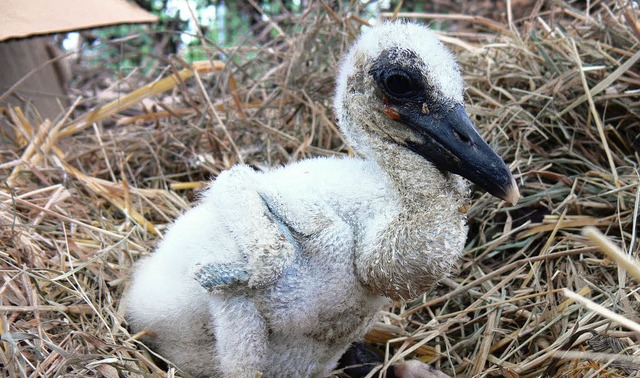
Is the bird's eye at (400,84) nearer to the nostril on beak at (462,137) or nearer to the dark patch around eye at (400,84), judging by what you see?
the dark patch around eye at (400,84)

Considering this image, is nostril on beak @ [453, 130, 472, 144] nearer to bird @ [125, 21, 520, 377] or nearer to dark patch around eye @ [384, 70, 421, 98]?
bird @ [125, 21, 520, 377]

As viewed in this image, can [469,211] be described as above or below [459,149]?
below

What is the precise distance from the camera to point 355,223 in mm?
1549

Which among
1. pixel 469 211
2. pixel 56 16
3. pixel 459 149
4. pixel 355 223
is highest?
pixel 56 16

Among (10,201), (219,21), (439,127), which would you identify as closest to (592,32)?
(439,127)

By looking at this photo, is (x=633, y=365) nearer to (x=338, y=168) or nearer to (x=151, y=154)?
(x=338, y=168)

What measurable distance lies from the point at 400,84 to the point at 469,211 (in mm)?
890

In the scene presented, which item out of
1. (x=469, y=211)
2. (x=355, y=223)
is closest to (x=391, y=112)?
(x=355, y=223)

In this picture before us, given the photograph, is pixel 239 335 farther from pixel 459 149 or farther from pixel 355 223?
pixel 459 149

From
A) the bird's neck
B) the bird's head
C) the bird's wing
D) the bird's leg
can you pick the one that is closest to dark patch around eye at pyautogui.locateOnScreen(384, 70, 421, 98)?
the bird's head

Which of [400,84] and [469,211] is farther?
[469,211]

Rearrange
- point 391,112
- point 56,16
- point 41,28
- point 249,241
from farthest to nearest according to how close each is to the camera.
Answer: point 56,16, point 41,28, point 391,112, point 249,241

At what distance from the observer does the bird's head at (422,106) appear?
1.50 metres

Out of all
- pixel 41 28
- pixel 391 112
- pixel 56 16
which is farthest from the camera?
pixel 56 16
